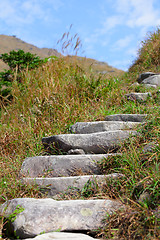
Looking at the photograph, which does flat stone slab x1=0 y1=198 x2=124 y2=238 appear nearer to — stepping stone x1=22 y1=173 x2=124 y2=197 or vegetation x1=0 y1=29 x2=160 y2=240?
vegetation x1=0 y1=29 x2=160 y2=240

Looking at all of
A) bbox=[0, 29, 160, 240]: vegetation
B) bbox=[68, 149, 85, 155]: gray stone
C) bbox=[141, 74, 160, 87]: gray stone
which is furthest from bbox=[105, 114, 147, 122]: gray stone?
bbox=[141, 74, 160, 87]: gray stone

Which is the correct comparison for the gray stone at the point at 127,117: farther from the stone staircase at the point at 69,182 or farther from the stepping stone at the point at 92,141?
the stepping stone at the point at 92,141

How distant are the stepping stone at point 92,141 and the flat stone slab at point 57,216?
1.05 metres

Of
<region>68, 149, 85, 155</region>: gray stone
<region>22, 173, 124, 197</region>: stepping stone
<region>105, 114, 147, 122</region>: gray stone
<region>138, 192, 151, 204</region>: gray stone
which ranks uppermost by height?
Answer: <region>105, 114, 147, 122</region>: gray stone

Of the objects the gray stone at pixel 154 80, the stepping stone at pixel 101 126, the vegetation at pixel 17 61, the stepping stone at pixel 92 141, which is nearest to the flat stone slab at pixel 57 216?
the stepping stone at pixel 92 141

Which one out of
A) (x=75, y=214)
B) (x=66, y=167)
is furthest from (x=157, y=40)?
(x=75, y=214)

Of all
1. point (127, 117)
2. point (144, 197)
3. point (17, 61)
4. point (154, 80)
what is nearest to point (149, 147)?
point (144, 197)

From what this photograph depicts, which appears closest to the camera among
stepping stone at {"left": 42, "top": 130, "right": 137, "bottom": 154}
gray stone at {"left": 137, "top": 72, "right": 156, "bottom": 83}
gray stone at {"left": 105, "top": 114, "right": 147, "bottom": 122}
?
stepping stone at {"left": 42, "top": 130, "right": 137, "bottom": 154}

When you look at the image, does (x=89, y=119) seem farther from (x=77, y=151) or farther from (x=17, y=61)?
(x=17, y=61)

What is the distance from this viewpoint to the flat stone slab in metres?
2.06

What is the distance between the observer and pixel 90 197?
2525 millimetres

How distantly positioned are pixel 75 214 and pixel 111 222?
30cm

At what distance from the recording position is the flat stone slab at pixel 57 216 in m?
2.06

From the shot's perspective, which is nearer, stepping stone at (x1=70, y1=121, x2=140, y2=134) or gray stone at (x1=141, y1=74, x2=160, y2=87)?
stepping stone at (x1=70, y1=121, x2=140, y2=134)
